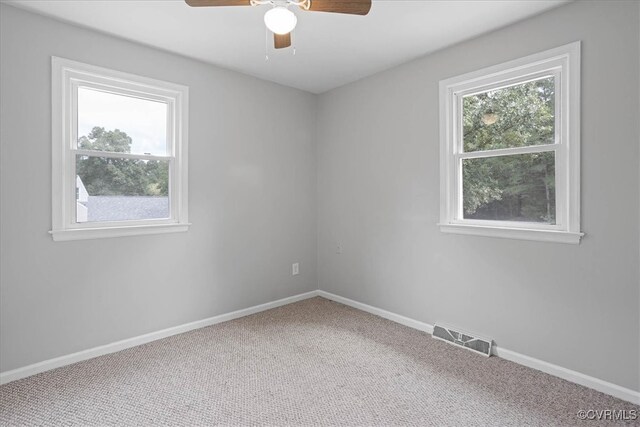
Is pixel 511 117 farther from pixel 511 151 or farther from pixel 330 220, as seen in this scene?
pixel 330 220

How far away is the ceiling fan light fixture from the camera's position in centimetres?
156

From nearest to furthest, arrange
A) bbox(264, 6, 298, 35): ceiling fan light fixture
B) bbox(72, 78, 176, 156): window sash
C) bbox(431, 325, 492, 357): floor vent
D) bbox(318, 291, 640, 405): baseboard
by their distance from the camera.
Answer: bbox(264, 6, 298, 35): ceiling fan light fixture → bbox(318, 291, 640, 405): baseboard → bbox(72, 78, 176, 156): window sash → bbox(431, 325, 492, 357): floor vent

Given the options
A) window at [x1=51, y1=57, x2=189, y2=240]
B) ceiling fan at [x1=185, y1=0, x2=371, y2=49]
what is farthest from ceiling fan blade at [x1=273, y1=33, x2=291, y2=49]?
window at [x1=51, y1=57, x2=189, y2=240]

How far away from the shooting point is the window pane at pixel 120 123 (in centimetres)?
262

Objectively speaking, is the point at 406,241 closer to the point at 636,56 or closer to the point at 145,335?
the point at 636,56

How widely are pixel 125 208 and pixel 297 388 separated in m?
1.98

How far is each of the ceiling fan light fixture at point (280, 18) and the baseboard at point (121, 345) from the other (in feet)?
8.56

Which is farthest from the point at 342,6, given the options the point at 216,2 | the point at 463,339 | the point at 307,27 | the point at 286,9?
the point at 463,339

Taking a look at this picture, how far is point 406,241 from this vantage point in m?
3.24

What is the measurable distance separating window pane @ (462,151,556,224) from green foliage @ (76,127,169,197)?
8.74ft

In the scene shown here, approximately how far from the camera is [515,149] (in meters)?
2.53

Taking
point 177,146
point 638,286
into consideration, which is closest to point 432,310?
point 638,286

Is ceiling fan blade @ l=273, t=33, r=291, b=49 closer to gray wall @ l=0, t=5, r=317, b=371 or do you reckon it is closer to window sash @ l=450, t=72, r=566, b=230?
gray wall @ l=0, t=5, r=317, b=371

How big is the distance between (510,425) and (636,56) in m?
2.22
